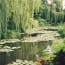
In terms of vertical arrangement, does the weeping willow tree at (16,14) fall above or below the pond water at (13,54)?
above

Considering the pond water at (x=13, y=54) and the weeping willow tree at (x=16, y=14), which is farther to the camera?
the weeping willow tree at (x=16, y=14)

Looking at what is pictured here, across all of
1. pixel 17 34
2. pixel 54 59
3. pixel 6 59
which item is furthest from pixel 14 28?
pixel 54 59

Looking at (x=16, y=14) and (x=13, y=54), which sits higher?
(x=16, y=14)

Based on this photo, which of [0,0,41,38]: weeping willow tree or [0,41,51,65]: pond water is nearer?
[0,41,51,65]: pond water

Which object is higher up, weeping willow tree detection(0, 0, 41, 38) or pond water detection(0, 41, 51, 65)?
weeping willow tree detection(0, 0, 41, 38)

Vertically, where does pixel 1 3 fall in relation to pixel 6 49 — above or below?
above

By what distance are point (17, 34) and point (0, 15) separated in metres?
4.57

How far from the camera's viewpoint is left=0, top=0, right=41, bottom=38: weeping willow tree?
65.6 feet

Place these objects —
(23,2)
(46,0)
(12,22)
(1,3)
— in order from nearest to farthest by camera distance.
Result: 1. (1,3)
2. (23,2)
3. (12,22)
4. (46,0)

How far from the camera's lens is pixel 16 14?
855 inches

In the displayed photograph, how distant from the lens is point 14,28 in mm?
24125

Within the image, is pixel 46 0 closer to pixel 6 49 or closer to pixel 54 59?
pixel 6 49

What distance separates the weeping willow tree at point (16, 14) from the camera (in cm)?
1998

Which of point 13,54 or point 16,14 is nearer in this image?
point 13,54
